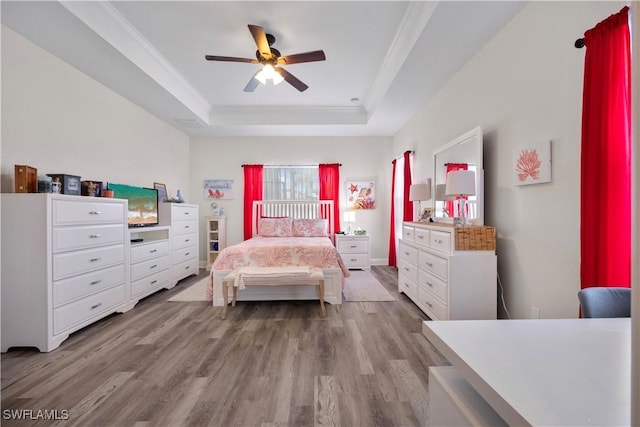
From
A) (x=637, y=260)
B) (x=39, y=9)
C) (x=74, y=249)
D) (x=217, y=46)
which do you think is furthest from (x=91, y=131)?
(x=637, y=260)

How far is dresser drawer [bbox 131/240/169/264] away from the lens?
3.24 m

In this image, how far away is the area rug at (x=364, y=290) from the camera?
11.3 feet

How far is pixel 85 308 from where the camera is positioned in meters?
2.51

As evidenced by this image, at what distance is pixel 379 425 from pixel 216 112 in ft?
16.1

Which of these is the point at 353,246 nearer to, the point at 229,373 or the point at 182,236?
the point at 182,236

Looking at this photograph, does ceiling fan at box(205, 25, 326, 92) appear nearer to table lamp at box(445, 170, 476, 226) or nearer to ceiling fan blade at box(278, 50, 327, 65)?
ceiling fan blade at box(278, 50, 327, 65)

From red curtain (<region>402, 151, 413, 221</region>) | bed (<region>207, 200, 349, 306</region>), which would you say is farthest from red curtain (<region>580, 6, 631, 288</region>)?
red curtain (<region>402, 151, 413, 221</region>)

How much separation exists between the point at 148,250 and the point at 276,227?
200 cm

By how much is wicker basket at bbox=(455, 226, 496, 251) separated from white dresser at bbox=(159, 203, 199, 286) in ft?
12.8

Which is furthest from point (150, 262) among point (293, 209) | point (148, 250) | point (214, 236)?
point (293, 209)

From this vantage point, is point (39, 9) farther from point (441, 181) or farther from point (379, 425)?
point (441, 181)

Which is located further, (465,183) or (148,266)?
(148,266)

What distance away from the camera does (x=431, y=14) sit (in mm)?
2137

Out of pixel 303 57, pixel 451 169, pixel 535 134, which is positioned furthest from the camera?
pixel 451 169
